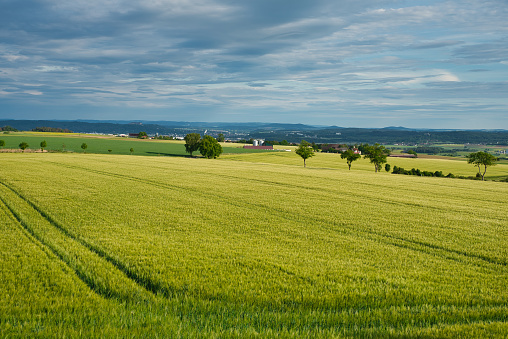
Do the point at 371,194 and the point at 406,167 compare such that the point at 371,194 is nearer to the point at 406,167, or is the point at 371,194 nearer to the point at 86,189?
the point at 86,189

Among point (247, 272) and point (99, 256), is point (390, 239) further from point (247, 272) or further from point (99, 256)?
point (99, 256)

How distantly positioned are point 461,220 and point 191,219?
1544 centimetres

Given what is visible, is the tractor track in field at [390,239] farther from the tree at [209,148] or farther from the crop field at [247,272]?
the tree at [209,148]

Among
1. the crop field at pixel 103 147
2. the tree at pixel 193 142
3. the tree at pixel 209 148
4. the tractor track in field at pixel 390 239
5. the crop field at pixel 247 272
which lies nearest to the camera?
the crop field at pixel 247 272

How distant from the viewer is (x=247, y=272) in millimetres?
10648

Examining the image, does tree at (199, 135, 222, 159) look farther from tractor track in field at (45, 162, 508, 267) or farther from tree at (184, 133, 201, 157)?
tractor track in field at (45, 162, 508, 267)

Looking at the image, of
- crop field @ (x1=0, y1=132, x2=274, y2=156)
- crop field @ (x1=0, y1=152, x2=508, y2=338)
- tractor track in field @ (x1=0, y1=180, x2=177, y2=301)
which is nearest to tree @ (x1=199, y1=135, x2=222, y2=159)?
crop field @ (x1=0, y1=132, x2=274, y2=156)

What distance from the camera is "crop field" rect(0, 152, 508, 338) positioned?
24.6 feet

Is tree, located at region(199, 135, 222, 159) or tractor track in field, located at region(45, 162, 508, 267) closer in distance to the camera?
tractor track in field, located at region(45, 162, 508, 267)

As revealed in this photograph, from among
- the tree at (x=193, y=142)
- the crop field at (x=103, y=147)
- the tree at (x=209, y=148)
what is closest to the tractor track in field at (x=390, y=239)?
the tree at (x=209, y=148)

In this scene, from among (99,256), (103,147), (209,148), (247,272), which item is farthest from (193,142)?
(247,272)

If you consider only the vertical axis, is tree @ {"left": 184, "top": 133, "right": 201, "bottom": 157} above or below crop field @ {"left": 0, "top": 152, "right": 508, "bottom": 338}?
above

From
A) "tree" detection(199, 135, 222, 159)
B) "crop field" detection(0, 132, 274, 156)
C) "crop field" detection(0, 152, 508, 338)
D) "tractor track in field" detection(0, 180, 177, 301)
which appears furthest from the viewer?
"crop field" detection(0, 132, 274, 156)

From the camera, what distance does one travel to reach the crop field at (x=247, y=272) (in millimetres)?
7488
